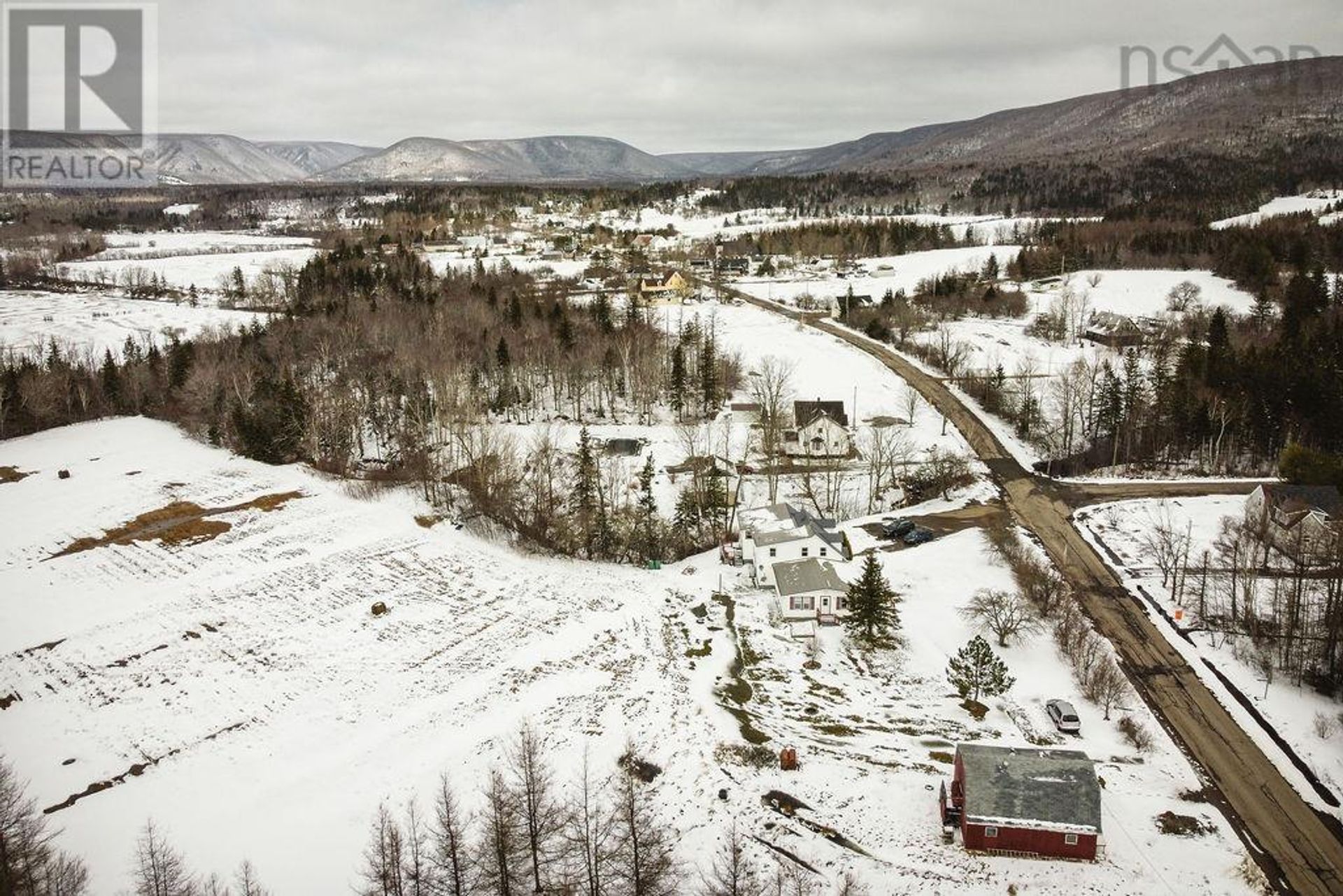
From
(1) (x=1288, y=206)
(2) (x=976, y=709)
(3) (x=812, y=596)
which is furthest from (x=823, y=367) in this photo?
(1) (x=1288, y=206)

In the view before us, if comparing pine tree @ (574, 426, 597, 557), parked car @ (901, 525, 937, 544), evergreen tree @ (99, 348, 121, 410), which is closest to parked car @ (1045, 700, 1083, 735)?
parked car @ (901, 525, 937, 544)

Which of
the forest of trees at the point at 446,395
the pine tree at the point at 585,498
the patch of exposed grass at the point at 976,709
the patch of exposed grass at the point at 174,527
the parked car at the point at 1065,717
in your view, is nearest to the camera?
the parked car at the point at 1065,717

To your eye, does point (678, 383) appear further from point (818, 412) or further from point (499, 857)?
point (499, 857)

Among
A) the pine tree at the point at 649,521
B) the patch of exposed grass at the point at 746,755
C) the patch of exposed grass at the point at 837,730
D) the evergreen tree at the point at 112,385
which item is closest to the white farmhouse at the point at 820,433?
the pine tree at the point at 649,521

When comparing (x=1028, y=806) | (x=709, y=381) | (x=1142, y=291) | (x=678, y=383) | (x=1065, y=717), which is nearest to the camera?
(x=1028, y=806)

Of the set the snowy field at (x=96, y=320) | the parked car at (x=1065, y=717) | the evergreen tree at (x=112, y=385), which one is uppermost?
the snowy field at (x=96, y=320)

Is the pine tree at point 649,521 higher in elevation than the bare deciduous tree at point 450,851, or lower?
higher

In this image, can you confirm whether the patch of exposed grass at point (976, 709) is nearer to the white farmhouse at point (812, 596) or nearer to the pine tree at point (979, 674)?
the pine tree at point (979, 674)
